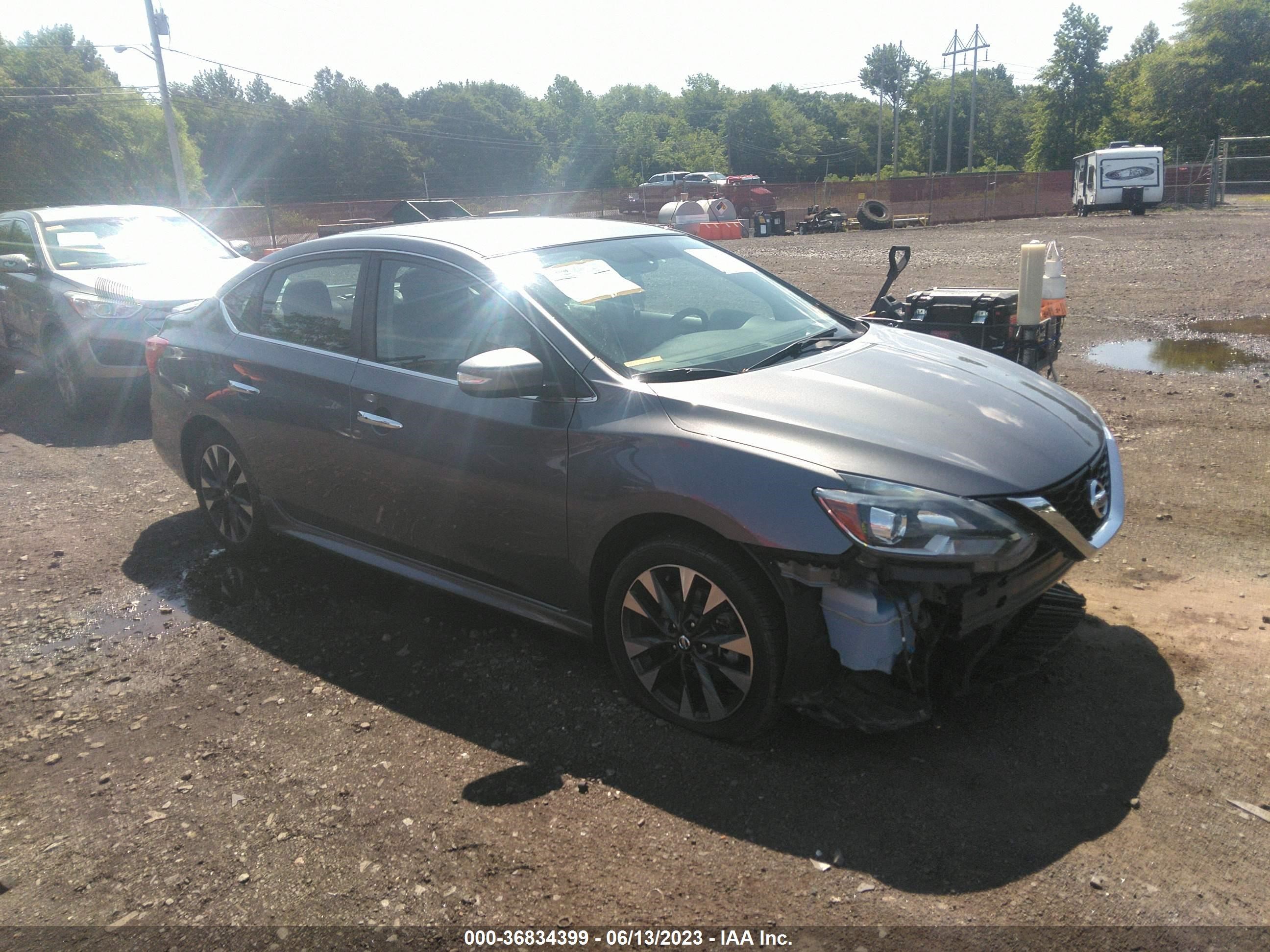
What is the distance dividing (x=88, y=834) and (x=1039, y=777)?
3.09 m

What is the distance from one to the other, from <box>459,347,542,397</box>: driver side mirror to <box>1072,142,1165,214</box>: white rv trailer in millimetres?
41498

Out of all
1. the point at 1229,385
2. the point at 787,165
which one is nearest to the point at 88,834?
the point at 1229,385

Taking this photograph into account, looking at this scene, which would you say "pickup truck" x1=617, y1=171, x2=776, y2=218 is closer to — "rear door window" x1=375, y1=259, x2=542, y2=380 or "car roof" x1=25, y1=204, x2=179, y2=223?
"car roof" x1=25, y1=204, x2=179, y2=223

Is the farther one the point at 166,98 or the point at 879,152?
the point at 879,152

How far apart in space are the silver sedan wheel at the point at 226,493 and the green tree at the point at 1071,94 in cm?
8882

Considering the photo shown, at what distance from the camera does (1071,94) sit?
82812mm

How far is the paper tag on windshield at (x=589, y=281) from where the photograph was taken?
3.97 m

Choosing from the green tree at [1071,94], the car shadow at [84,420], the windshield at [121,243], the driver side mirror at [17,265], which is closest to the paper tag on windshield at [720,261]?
the car shadow at [84,420]

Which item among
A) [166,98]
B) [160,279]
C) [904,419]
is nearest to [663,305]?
[904,419]

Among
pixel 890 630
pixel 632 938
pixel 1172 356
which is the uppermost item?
pixel 890 630

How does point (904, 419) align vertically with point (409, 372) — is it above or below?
below

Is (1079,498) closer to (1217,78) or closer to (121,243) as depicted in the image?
(121,243)

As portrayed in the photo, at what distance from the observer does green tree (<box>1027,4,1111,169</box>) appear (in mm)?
82375

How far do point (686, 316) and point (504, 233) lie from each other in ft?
3.15
